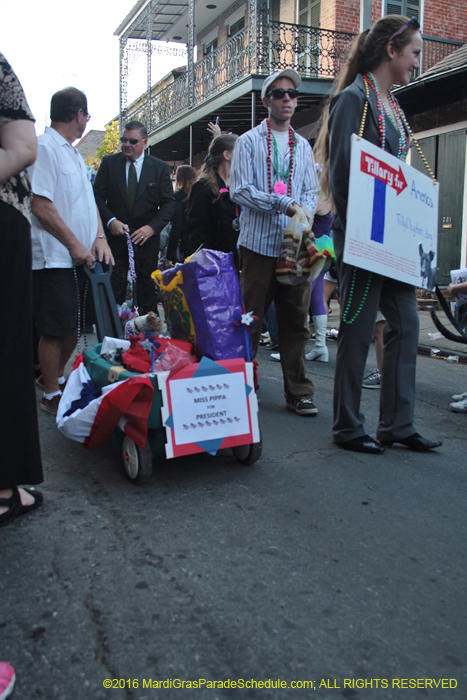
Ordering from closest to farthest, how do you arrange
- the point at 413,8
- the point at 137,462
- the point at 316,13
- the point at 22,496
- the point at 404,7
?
the point at 22,496
the point at 137,462
the point at 404,7
the point at 413,8
the point at 316,13

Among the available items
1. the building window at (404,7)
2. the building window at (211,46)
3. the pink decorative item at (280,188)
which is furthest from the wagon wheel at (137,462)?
the building window at (211,46)

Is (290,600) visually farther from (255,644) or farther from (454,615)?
(454,615)

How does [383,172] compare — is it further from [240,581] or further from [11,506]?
[11,506]

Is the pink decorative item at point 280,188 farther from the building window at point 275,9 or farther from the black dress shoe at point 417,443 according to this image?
the building window at point 275,9

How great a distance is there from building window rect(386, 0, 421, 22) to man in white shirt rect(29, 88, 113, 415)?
1416 cm

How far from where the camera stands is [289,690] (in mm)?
1411

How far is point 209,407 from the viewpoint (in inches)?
105

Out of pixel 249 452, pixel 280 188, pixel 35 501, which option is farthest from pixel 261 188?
pixel 35 501

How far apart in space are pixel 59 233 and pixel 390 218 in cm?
189

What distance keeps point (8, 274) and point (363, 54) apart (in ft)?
7.01

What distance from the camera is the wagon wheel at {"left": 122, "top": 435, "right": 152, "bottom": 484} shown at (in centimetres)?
255

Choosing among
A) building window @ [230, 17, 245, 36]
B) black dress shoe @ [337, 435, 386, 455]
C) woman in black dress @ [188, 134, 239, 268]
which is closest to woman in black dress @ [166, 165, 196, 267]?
woman in black dress @ [188, 134, 239, 268]

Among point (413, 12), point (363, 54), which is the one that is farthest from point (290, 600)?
point (413, 12)

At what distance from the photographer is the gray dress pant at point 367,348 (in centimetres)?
311
